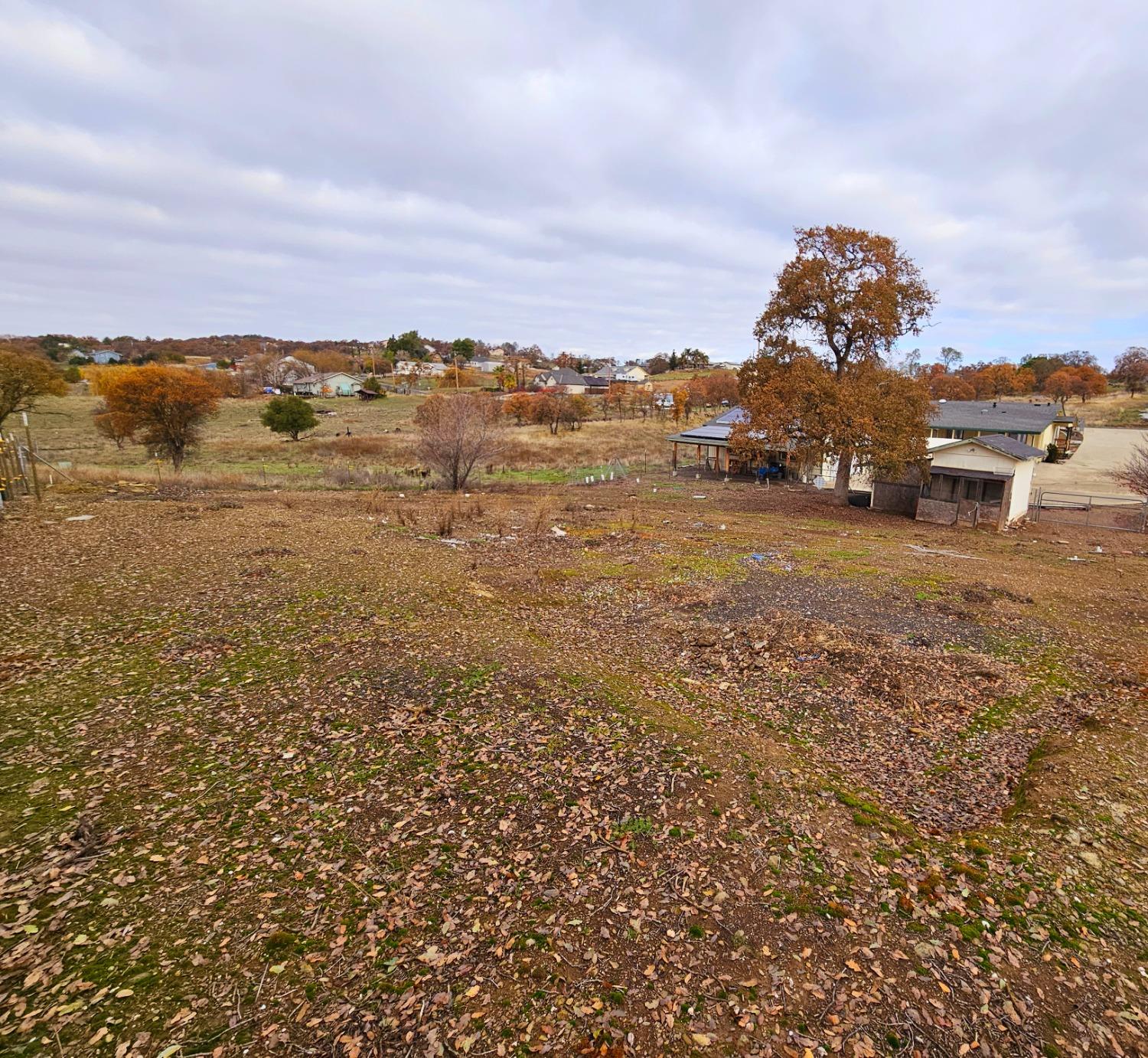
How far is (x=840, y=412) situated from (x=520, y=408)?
46679 millimetres

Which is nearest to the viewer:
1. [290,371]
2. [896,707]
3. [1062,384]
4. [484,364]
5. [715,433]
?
[896,707]

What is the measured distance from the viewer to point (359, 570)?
13.5 meters

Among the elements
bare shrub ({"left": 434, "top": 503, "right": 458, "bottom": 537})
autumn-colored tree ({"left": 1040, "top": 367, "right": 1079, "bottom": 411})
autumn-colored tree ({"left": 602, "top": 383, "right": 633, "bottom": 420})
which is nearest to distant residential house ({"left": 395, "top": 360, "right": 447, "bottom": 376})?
autumn-colored tree ({"left": 602, "top": 383, "right": 633, "bottom": 420})

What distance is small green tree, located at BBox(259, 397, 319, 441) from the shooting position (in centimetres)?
4512

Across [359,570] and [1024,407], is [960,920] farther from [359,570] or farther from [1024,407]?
[1024,407]

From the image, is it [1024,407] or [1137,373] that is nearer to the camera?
[1024,407]

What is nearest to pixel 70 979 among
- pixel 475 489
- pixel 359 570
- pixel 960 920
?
pixel 960 920

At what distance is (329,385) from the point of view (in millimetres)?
90812

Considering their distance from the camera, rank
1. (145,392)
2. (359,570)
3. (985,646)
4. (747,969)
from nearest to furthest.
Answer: (747,969)
(985,646)
(359,570)
(145,392)

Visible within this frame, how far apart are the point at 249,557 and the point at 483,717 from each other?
30.8 ft

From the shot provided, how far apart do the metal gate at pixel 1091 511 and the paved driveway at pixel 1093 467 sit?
130 inches

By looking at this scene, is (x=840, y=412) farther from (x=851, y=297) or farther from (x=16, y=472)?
(x=16, y=472)

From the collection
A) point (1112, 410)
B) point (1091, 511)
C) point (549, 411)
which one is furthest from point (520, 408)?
point (1112, 410)

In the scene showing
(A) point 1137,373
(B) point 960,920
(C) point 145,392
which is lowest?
(B) point 960,920
